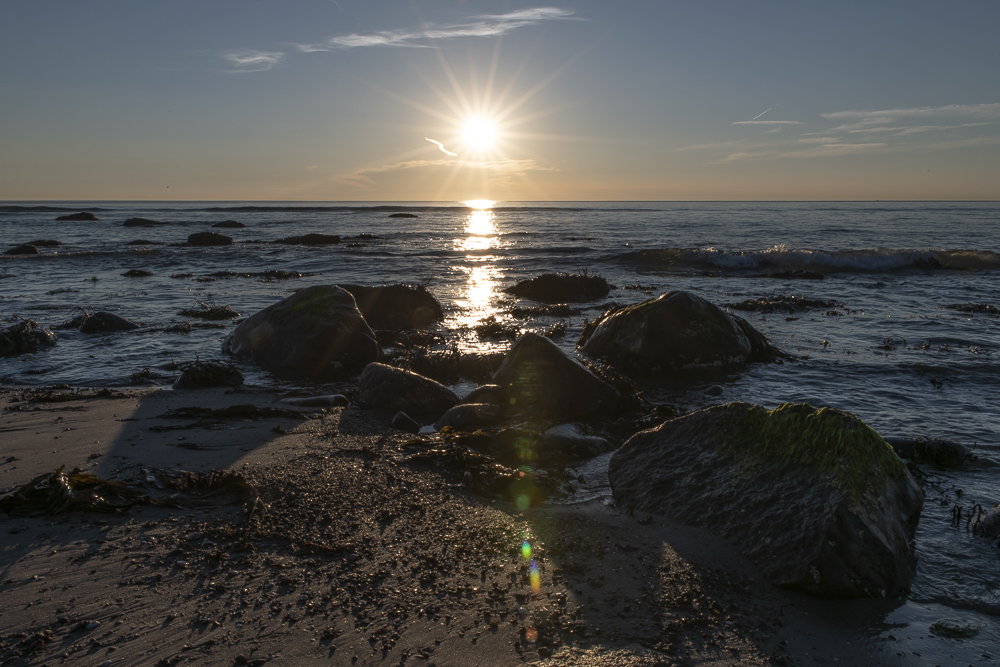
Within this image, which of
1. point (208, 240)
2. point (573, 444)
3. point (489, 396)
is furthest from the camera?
point (208, 240)

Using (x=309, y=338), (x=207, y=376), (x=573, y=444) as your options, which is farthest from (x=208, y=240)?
(x=573, y=444)

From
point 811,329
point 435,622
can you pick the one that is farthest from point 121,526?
point 811,329

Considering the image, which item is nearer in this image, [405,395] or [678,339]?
[405,395]

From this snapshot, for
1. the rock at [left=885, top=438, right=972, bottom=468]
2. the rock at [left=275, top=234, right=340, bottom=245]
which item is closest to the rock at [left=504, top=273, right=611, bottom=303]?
the rock at [left=885, top=438, right=972, bottom=468]

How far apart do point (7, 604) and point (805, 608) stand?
4.01 m

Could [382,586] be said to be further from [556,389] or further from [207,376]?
[207,376]

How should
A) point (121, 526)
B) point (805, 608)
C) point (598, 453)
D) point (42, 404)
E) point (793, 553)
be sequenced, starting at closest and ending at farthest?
point (805, 608)
point (793, 553)
point (121, 526)
point (598, 453)
point (42, 404)

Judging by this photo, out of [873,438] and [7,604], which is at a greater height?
[873,438]

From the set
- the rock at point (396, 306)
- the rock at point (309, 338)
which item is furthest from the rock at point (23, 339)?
the rock at point (396, 306)

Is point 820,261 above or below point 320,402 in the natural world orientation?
above

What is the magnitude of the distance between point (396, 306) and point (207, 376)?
17.7 feet

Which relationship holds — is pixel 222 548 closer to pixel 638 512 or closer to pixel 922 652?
pixel 638 512

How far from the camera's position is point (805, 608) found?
3.00 meters

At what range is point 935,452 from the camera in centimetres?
488
